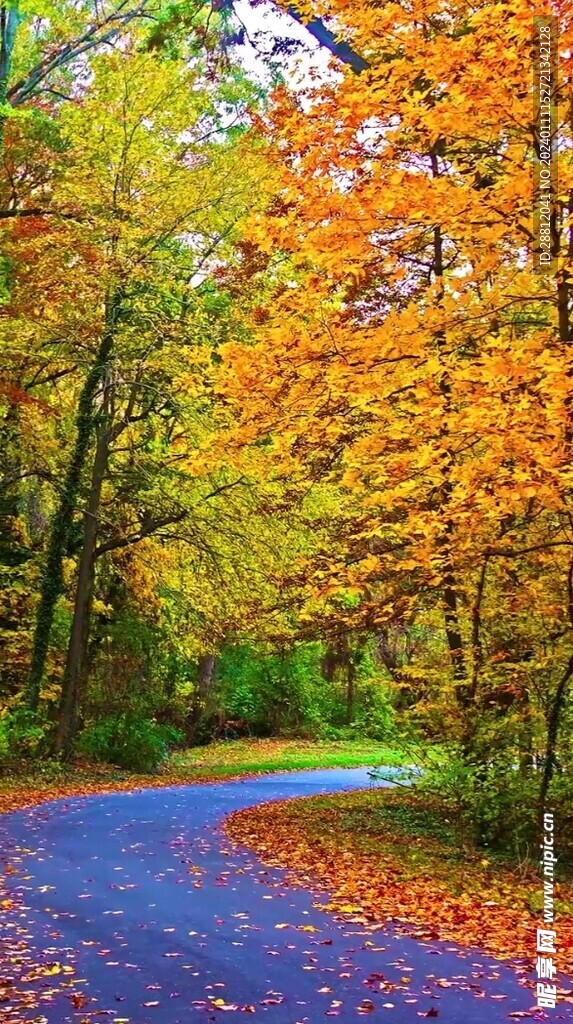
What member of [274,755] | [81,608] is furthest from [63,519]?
[274,755]

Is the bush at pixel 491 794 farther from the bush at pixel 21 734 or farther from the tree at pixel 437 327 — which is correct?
the bush at pixel 21 734

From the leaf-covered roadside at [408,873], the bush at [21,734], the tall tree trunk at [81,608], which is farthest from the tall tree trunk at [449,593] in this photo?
the tall tree trunk at [81,608]

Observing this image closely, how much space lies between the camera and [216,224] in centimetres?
1730

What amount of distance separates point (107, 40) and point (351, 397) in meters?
12.3

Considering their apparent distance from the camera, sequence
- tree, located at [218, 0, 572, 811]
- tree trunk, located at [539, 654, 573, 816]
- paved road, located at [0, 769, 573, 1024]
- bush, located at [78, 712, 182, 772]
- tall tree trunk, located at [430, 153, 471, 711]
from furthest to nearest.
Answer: bush, located at [78, 712, 182, 772]
tree trunk, located at [539, 654, 573, 816]
tall tree trunk, located at [430, 153, 471, 711]
tree, located at [218, 0, 572, 811]
paved road, located at [0, 769, 573, 1024]

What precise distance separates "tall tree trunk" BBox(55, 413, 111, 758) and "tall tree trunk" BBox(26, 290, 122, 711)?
310 millimetres

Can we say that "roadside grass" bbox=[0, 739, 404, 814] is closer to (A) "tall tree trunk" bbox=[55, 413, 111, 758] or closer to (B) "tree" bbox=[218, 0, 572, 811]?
(A) "tall tree trunk" bbox=[55, 413, 111, 758]

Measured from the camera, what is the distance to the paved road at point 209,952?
4.64 metres

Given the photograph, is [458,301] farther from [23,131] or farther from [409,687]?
[23,131]

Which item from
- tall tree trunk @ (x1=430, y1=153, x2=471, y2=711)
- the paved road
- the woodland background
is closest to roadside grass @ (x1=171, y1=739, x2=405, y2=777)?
the woodland background

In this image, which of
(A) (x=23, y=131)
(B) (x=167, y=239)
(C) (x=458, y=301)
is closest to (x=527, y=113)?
(C) (x=458, y=301)

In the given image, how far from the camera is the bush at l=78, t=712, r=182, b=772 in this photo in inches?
712

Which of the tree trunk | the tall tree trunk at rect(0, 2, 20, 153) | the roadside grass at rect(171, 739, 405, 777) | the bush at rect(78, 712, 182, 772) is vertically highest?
the tall tree trunk at rect(0, 2, 20, 153)

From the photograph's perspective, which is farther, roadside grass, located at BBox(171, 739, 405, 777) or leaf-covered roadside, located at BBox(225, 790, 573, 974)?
roadside grass, located at BBox(171, 739, 405, 777)
